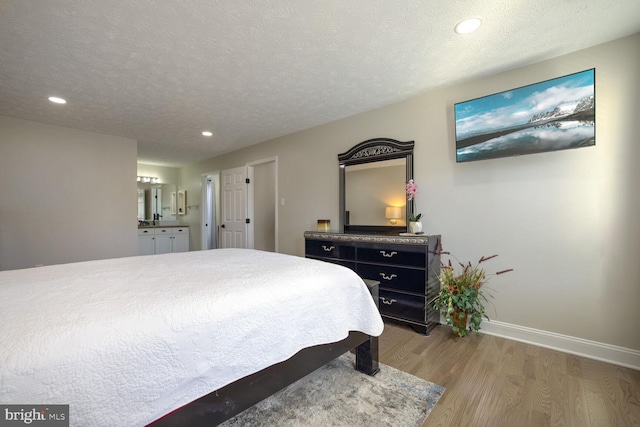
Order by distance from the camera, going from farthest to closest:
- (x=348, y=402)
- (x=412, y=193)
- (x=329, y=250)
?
1. (x=329, y=250)
2. (x=412, y=193)
3. (x=348, y=402)

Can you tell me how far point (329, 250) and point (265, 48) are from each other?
211 cm

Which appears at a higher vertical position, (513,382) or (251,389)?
(251,389)

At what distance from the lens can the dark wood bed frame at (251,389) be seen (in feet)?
3.21

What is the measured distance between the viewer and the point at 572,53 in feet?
7.12

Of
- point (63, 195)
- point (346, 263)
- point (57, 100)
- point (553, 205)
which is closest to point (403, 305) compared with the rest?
point (346, 263)

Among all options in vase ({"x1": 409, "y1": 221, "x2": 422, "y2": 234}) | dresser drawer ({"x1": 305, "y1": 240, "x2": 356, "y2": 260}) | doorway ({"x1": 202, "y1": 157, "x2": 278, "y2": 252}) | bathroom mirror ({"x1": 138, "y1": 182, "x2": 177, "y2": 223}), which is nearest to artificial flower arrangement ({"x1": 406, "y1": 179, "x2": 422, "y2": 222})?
vase ({"x1": 409, "y1": 221, "x2": 422, "y2": 234})

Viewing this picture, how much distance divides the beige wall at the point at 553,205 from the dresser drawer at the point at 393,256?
47cm

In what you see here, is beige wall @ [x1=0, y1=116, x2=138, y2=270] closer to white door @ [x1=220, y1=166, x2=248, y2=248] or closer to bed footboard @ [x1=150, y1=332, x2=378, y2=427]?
white door @ [x1=220, y1=166, x2=248, y2=248]

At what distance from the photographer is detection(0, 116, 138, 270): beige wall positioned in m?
3.47

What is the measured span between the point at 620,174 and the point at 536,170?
493 mm

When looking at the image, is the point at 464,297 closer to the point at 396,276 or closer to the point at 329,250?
the point at 396,276

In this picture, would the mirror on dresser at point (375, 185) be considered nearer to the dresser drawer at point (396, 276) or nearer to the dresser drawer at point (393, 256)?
the dresser drawer at point (393, 256)

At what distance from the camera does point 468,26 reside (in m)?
1.83

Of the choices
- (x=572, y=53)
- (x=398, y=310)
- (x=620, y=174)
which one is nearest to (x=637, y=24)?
(x=572, y=53)
